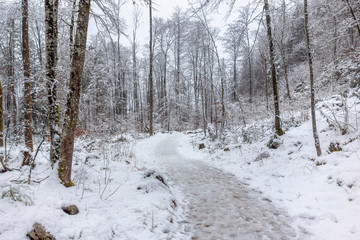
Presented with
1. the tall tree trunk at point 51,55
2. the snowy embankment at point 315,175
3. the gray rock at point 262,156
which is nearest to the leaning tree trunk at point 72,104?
the tall tree trunk at point 51,55

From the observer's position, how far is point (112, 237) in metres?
2.33

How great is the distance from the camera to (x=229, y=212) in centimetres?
352

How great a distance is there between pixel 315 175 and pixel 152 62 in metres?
16.6

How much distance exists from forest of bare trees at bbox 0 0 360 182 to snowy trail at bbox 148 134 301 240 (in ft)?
8.45

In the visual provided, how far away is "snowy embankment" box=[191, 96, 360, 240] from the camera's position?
2.79m

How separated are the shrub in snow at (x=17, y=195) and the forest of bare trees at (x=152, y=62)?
0.79 m

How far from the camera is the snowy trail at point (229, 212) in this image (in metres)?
2.84

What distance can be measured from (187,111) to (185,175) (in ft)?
64.8

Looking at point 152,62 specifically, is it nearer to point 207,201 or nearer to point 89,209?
point 207,201

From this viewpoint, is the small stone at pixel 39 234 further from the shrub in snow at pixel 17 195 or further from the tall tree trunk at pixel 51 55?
the tall tree trunk at pixel 51 55

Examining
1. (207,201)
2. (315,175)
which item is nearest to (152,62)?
(207,201)

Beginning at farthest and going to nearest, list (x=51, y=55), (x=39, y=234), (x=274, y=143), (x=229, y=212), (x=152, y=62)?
(x=152, y=62) → (x=274, y=143) → (x=51, y=55) → (x=229, y=212) → (x=39, y=234)

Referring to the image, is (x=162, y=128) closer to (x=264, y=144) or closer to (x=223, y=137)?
(x=223, y=137)

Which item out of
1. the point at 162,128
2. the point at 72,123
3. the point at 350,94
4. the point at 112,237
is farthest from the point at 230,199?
the point at 162,128
